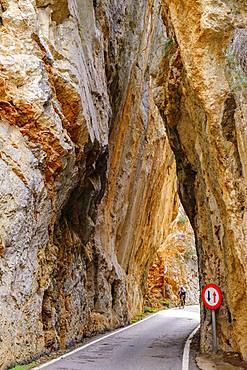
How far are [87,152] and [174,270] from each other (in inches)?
1376

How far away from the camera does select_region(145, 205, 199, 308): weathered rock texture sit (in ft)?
156

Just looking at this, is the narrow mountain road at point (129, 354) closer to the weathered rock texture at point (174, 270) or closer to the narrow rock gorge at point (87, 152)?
the narrow rock gorge at point (87, 152)

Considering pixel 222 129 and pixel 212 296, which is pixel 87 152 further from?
pixel 212 296

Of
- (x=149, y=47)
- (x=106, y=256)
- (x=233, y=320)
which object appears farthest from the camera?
(x=149, y=47)

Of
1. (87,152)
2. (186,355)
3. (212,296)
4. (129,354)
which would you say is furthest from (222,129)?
(87,152)

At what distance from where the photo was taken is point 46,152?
Answer: 13719 millimetres

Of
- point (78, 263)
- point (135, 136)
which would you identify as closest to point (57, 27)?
point (78, 263)

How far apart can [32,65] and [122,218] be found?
15.8 metres

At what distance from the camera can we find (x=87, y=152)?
17359mm

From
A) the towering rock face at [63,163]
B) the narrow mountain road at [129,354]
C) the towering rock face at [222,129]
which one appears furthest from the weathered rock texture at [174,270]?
the towering rock face at [222,129]

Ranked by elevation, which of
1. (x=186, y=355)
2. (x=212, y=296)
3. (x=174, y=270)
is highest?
(x=174, y=270)

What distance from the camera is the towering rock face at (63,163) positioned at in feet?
38.9

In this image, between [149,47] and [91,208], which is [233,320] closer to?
[91,208]

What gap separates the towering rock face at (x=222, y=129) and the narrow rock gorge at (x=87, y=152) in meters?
0.03
